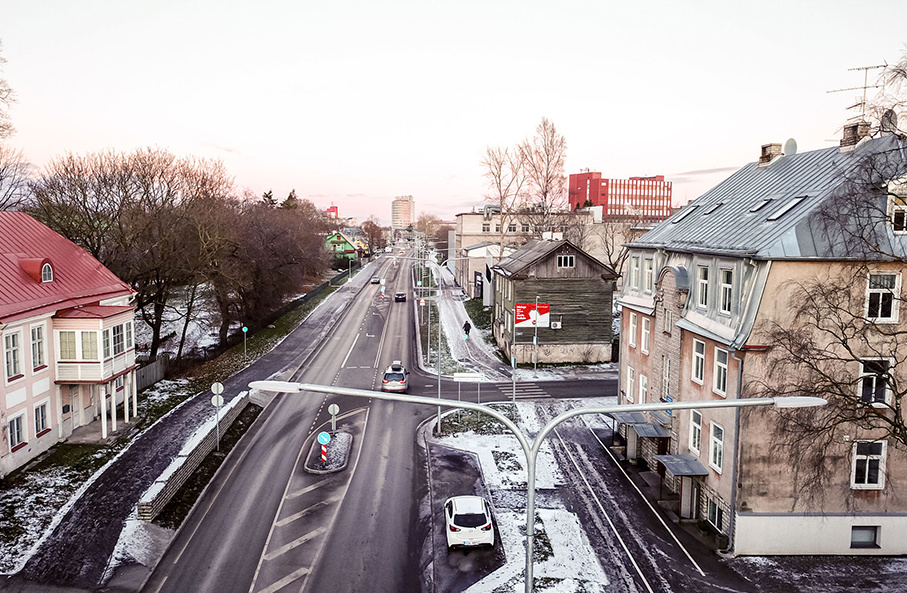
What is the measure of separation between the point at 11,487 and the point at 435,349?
3215 cm

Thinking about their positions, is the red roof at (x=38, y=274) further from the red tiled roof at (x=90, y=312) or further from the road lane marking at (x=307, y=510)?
the road lane marking at (x=307, y=510)

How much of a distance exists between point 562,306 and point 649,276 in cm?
1817

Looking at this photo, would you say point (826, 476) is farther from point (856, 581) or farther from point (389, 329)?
point (389, 329)

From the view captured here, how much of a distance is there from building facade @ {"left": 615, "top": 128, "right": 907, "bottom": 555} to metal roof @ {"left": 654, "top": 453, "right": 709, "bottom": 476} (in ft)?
0.14

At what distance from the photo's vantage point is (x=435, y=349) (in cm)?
5144

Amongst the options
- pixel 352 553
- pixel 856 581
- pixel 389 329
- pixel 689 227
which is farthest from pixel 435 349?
pixel 856 581

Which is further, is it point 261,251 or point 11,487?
point 261,251

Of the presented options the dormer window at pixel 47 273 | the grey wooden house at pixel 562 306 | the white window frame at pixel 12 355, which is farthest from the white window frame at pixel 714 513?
the dormer window at pixel 47 273

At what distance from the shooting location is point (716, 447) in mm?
21109

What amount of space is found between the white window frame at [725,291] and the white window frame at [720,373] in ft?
4.48

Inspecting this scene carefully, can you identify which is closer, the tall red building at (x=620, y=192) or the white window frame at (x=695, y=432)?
the white window frame at (x=695, y=432)

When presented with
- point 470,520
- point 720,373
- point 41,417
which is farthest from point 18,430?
point 720,373

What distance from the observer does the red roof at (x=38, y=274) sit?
1027 inches

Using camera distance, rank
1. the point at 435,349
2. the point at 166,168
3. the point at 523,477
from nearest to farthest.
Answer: the point at 523,477, the point at 166,168, the point at 435,349
